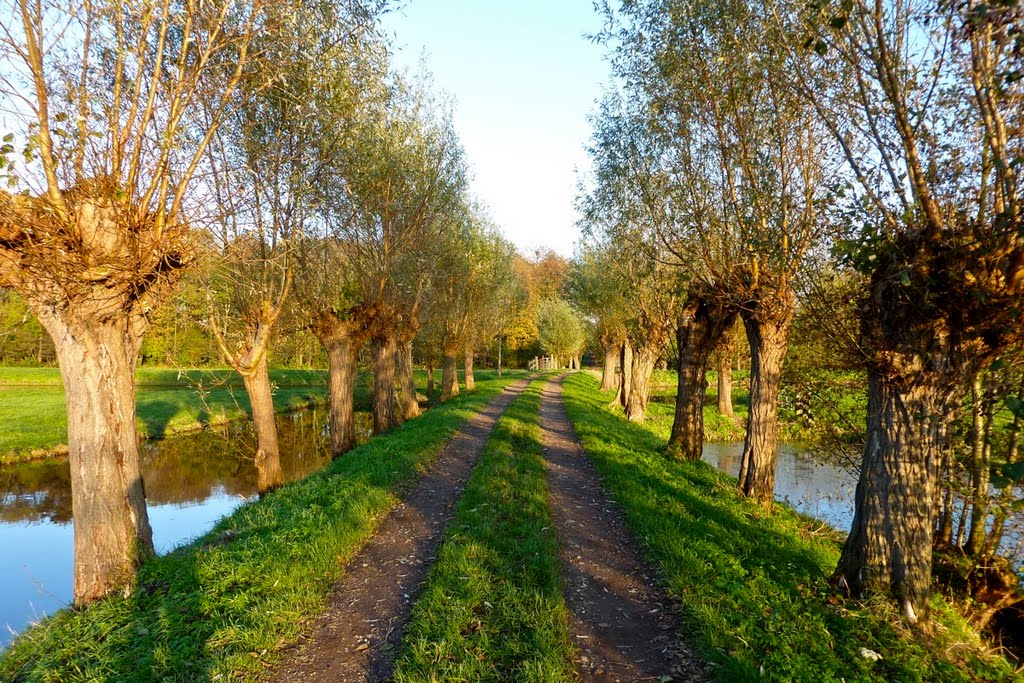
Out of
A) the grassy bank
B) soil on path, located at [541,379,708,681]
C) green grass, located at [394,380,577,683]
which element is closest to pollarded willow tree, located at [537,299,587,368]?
the grassy bank

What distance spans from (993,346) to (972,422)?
3.12 m

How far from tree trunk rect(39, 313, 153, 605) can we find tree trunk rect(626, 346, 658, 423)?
19.5m

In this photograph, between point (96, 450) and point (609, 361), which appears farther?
point (609, 361)

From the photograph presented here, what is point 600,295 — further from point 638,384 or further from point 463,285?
point 463,285

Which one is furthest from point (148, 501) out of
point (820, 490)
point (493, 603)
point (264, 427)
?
point (820, 490)

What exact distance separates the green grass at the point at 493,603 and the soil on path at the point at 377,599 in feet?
0.86

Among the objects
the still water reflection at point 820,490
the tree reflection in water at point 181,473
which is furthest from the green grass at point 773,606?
the tree reflection in water at point 181,473

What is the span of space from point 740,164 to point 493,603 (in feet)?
28.9

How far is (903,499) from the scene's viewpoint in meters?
6.07

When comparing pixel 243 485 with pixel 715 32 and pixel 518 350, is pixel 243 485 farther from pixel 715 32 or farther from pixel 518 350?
pixel 518 350

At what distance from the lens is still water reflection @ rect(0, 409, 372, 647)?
9719 millimetres

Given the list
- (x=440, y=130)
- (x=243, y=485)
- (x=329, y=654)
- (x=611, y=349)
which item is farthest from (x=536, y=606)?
(x=611, y=349)

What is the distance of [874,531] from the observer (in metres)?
6.20

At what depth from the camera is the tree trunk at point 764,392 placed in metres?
10.4
